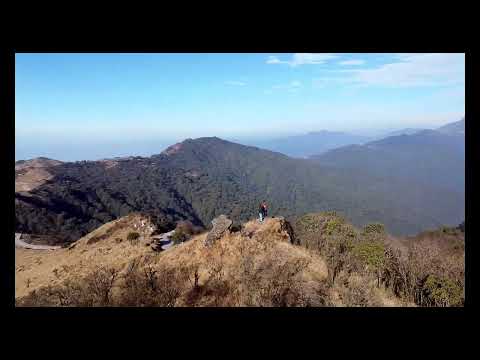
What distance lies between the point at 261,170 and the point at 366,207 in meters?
48.1

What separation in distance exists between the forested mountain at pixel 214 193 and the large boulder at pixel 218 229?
12865mm

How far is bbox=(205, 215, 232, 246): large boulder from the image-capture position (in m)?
12.5

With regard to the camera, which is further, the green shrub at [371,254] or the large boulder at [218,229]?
the large boulder at [218,229]

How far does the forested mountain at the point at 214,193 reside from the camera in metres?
58.2

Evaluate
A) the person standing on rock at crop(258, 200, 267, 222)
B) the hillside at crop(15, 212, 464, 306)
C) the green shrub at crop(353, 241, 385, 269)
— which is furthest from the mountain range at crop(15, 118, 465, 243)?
the green shrub at crop(353, 241, 385, 269)

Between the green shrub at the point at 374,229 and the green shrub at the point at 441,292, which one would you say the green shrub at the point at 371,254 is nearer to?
the green shrub at the point at 441,292

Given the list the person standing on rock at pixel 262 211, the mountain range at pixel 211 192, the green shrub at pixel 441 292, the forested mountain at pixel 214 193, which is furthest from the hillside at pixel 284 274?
the forested mountain at pixel 214 193

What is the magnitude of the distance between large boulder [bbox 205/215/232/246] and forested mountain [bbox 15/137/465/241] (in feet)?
42.2

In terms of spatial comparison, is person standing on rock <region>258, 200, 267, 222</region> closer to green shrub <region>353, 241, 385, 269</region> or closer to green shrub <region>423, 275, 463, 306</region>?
green shrub <region>353, 241, 385, 269</region>

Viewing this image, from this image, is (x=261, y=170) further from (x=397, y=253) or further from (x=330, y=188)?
(x=397, y=253)

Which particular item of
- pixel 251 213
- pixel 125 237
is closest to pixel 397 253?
pixel 125 237

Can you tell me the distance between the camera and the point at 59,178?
243 ft

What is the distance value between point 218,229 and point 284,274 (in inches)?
266
